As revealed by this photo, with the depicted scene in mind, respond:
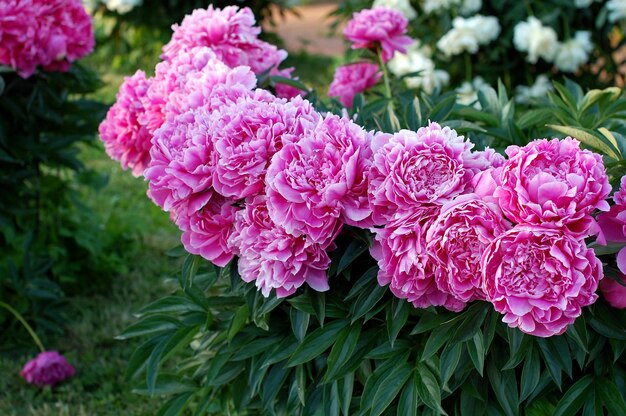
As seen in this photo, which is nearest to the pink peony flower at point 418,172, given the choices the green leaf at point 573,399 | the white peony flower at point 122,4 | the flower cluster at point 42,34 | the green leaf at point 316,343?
the green leaf at point 316,343

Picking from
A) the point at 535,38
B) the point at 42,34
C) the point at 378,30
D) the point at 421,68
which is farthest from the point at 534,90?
the point at 42,34

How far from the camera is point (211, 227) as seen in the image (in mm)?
2033

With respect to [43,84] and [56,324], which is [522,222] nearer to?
[43,84]

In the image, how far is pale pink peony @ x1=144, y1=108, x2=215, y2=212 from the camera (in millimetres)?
1958

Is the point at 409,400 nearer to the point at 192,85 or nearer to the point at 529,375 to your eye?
the point at 529,375

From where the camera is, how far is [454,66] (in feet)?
17.7

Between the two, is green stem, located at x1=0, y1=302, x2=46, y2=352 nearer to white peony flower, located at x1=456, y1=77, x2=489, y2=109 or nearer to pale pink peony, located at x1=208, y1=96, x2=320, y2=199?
pale pink peony, located at x1=208, y1=96, x2=320, y2=199

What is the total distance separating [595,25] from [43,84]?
10.7 ft

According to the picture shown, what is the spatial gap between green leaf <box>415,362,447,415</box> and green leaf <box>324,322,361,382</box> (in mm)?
159

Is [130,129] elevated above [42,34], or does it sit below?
above

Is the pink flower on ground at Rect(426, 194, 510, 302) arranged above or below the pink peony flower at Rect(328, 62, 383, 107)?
above

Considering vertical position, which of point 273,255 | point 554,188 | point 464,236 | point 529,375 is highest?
point 554,188

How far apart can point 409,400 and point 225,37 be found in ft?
3.93

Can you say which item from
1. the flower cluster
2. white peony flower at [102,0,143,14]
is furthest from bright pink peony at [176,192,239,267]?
white peony flower at [102,0,143,14]
